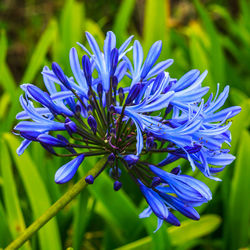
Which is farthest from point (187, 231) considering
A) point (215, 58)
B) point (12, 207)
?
point (215, 58)

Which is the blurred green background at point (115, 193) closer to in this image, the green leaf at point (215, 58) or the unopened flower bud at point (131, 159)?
the green leaf at point (215, 58)

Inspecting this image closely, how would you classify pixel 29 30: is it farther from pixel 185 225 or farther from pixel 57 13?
pixel 185 225

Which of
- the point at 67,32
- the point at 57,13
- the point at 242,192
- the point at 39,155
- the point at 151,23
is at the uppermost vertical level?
the point at 57,13

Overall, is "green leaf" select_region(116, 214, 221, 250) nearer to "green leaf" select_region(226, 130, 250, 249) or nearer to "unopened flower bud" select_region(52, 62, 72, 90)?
"green leaf" select_region(226, 130, 250, 249)

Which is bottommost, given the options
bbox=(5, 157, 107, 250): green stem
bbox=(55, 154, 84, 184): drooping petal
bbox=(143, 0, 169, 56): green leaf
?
bbox=(5, 157, 107, 250): green stem

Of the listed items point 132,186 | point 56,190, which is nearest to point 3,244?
point 56,190

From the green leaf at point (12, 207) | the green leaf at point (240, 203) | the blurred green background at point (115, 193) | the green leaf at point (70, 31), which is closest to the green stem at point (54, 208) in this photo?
the blurred green background at point (115, 193)

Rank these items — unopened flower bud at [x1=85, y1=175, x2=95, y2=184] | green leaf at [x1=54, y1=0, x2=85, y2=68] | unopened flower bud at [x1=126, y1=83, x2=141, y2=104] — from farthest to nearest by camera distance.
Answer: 1. green leaf at [x1=54, y1=0, x2=85, y2=68]
2. unopened flower bud at [x1=126, y1=83, x2=141, y2=104]
3. unopened flower bud at [x1=85, y1=175, x2=95, y2=184]

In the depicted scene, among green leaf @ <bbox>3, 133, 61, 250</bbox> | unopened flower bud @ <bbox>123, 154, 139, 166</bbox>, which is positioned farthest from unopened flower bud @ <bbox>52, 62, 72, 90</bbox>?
green leaf @ <bbox>3, 133, 61, 250</bbox>
